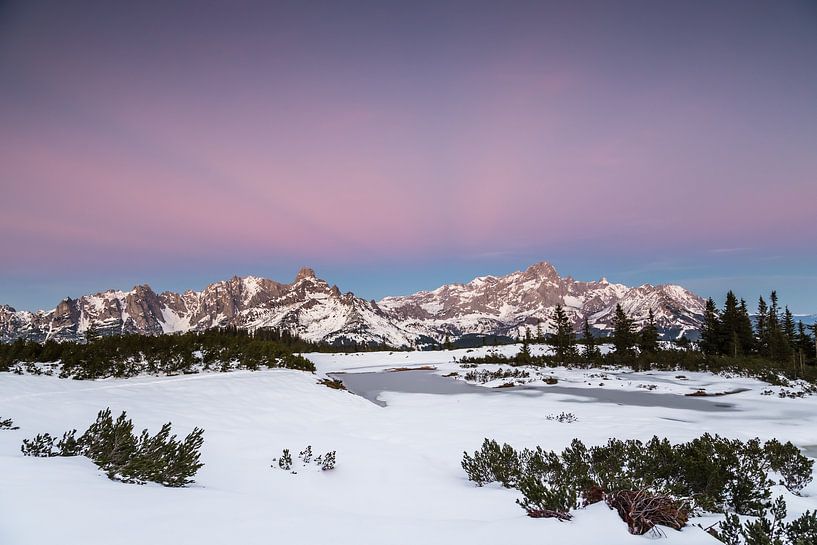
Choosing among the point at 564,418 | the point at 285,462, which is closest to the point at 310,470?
the point at 285,462

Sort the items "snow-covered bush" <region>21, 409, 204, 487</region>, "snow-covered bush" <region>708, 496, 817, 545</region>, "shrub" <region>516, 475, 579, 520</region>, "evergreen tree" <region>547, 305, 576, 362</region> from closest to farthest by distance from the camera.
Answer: "snow-covered bush" <region>708, 496, 817, 545</region> < "shrub" <region>516, 475, 579, 520</region> < "snow-covered bush" <region>21, 409, 204, 487</region> < "evergreen tree" <region>547, 305, 576, 362</region>

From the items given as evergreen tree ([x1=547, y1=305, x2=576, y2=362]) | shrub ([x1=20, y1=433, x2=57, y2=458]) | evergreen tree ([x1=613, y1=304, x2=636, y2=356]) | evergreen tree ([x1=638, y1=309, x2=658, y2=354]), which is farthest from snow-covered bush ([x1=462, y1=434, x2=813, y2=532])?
evergreen tree ([x1=638, y1=309, x2=658, y2=354])

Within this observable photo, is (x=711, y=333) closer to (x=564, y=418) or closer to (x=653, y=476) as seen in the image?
(x=564, y=418)

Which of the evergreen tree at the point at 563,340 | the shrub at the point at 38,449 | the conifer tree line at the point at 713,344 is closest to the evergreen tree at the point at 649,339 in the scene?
the conifer tree line at the point at 713,344

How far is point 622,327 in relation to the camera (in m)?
59.6

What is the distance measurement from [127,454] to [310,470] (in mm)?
3986

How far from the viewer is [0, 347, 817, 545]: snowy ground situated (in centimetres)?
476

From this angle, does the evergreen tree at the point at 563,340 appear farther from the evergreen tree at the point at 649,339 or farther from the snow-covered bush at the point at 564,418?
the snow-covered bush at the point at 564,418

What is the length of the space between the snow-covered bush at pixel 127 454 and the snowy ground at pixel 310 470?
0.26m

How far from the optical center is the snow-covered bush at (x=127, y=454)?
6.50m

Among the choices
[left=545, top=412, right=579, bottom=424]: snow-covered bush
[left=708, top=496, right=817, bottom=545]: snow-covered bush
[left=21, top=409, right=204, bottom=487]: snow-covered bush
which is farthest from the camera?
[left=545, top=412, right=579, bottom=424]: snow-covered bush

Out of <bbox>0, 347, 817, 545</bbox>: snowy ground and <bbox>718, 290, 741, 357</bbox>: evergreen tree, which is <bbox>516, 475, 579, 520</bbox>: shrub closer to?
<bbox>0, 347, 817, 545</bbox>: snowy ground

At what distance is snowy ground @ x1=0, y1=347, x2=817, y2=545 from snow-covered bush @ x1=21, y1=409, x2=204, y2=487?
26 centimetres

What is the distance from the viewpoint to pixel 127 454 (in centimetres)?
691
